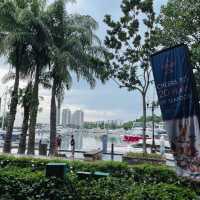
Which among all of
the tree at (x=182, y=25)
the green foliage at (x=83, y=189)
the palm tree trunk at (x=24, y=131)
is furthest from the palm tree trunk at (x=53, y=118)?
the green foliage at (x=83, y=189)

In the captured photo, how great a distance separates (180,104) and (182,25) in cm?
1333

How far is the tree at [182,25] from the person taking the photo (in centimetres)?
1879

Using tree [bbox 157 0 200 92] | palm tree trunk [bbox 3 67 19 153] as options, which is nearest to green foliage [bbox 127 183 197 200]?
tree [bbox 157 0 200 92]

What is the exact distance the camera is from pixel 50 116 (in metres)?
24.8

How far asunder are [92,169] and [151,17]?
1185 cm

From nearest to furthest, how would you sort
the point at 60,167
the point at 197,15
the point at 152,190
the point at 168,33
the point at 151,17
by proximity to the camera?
1. the point at 152,190
2. the point at 60,167
3. the point at 197,15
4. the point at 168,33
5. the point at 151,17

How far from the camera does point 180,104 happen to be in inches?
262

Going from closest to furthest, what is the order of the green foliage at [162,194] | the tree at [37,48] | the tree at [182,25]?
the green foliage at [162,194] < the tree at [182,25] < the tree at [37,48]

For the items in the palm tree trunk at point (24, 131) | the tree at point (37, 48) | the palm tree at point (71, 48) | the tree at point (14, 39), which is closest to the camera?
the tree at point (14, 39)

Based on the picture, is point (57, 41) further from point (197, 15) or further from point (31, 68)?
point (197, 15)

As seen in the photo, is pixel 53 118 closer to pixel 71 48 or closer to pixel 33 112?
pixel 33 112

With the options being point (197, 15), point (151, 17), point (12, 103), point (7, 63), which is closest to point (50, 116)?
point (12, 103)

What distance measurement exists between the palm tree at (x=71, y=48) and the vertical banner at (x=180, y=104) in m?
17.1

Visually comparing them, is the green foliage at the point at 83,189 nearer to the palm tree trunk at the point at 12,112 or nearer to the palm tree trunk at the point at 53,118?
the palm tree trunk at the point at 53,118
